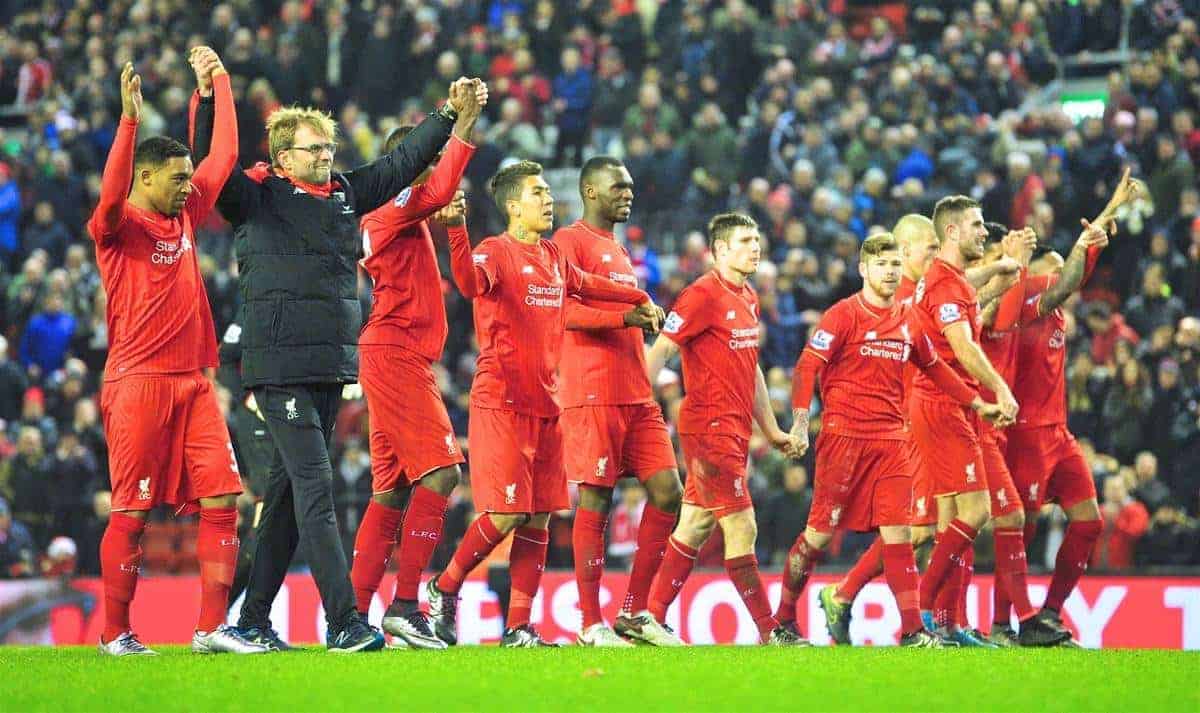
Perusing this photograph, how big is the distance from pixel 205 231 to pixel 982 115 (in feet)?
29.1

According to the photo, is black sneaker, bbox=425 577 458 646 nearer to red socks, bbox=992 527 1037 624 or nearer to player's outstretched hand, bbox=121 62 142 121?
player's outstretched hand, bbox=121 62 142 121

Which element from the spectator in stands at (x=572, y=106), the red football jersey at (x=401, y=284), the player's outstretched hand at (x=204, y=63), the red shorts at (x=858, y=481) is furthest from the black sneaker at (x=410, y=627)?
the spectator in stands at (x=572, y=106)

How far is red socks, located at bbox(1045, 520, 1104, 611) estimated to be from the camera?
35.0ft

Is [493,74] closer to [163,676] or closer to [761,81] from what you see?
[761,81]

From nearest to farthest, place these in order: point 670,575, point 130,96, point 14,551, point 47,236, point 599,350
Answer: point 130,96 → point 599,350 → point 670,575 → point 14,551 → point 47,236

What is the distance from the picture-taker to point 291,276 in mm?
8039

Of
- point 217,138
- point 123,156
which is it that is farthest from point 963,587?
point 123,156

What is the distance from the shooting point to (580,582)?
9.69 meters

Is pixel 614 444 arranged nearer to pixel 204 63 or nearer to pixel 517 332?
pixel 517 332

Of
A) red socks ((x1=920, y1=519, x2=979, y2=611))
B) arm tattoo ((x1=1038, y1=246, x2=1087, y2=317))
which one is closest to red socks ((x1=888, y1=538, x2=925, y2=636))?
red socks ((x1=920, y1=519, x2=979, y2=611))

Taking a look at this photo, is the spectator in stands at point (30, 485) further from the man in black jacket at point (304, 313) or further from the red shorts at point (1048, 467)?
the red shorts at point (1048, 467)

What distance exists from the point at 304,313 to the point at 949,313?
398cm

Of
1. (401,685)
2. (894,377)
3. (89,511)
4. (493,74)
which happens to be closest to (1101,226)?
(894,377)

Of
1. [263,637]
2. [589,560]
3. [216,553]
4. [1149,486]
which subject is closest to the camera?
[216,553]
